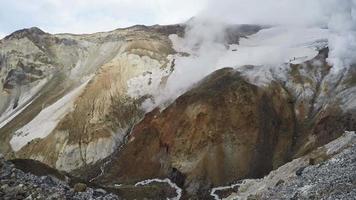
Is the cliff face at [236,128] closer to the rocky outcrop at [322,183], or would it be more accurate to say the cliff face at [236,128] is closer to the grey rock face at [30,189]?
the rocky outcrop at [322,183]

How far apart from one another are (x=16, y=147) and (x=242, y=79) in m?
50.6

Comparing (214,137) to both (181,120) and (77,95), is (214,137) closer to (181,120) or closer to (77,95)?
(181,120)

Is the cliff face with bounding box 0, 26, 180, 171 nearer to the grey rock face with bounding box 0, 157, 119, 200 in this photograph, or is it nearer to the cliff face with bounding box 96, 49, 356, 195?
the cliff face with bounding box 96, 49, 356, 195

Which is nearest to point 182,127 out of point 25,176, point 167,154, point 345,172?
point 167,154

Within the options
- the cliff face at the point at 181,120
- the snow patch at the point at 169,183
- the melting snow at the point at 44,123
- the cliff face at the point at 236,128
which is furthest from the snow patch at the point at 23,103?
the snow patch at the point at 169,183

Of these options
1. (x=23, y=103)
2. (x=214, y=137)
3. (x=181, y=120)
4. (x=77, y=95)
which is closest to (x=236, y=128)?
(x=214, y=137)

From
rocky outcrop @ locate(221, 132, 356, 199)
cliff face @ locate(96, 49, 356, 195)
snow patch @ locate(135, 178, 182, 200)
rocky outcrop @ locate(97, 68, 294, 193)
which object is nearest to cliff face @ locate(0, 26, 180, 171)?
cliff face @ locate(96, 49, 356, 195)

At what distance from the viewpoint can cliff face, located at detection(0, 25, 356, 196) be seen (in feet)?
375

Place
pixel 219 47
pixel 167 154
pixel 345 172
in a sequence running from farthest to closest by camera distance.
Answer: pixel 219 47
pixel 167 154
pixel 345 172

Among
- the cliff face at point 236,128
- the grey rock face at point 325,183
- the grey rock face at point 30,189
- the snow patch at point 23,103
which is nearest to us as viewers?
the grey rock face at point 30,189

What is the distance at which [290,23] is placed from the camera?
19838 centimetres

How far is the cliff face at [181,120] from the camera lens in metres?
114

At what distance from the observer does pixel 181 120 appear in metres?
127

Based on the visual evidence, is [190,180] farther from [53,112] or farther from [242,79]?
[53,112]
